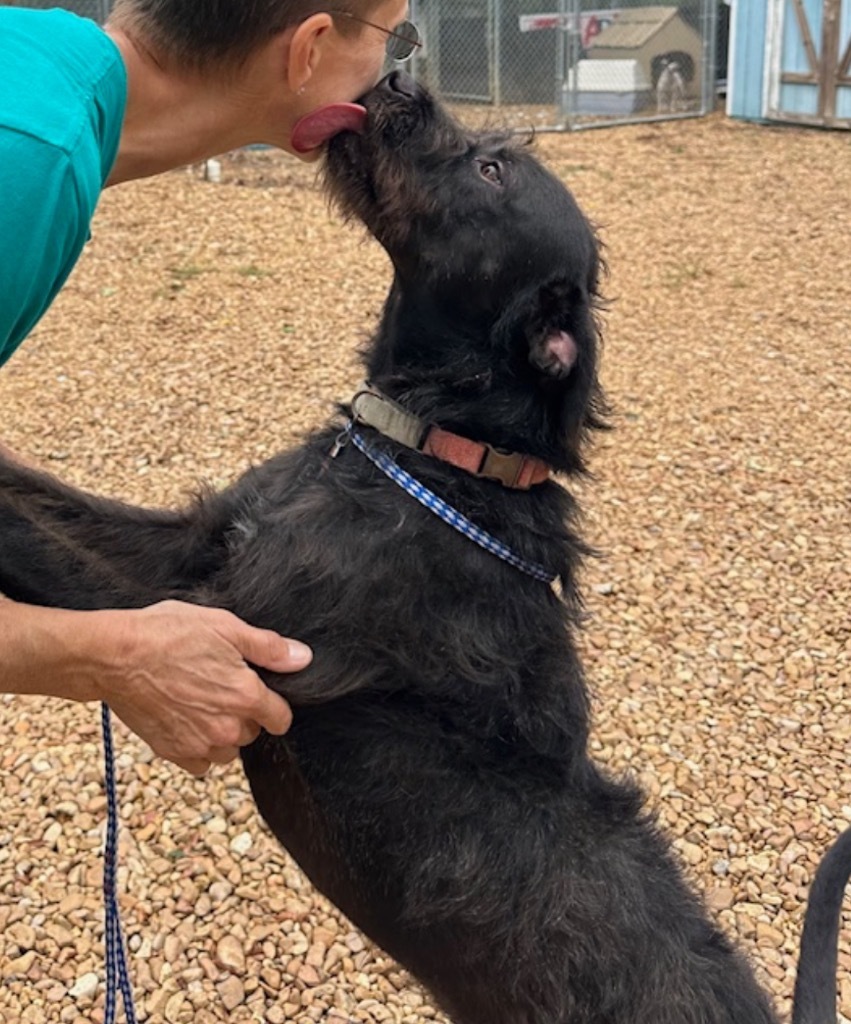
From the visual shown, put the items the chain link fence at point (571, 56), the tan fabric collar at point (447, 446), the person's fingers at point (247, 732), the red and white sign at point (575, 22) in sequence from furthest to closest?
1. the chain link fence at point (571, 56)
2. the red and white sign at point (575, 22)
3. the tan fabric collar at point (447, 446)
4. the person's fingers at point (247, 732)

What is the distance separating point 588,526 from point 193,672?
3.27 meters

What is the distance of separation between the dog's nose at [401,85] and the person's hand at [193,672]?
121 cm

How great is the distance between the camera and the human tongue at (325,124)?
2355 millimetres

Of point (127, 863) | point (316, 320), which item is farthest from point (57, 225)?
point (316, 320)

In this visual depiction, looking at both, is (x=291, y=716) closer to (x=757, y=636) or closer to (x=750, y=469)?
(x=757, y=636)

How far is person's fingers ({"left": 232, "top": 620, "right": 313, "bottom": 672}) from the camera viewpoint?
7.02ft

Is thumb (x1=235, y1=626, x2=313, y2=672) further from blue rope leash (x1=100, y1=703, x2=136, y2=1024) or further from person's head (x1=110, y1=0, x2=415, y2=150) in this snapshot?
person's head (x1=110, y1=0, x2=415, y2=150)

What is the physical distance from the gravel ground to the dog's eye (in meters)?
1.48

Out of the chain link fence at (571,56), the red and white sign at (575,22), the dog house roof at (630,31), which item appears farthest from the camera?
the dog house roof at (630,31)

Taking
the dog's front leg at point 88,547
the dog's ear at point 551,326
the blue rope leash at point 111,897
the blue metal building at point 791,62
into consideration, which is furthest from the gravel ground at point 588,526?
the blue metal building at point 791,62

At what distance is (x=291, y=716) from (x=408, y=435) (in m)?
0.64

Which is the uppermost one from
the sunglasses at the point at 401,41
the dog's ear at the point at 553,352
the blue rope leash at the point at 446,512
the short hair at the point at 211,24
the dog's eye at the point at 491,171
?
the short hair at the point at 211,24

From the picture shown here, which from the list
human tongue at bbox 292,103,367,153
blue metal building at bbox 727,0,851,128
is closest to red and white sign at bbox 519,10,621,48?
blue metal building at bbox 727,0,851,128

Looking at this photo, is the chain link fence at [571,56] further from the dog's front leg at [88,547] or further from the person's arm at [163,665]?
the person's arm at [163,665]
